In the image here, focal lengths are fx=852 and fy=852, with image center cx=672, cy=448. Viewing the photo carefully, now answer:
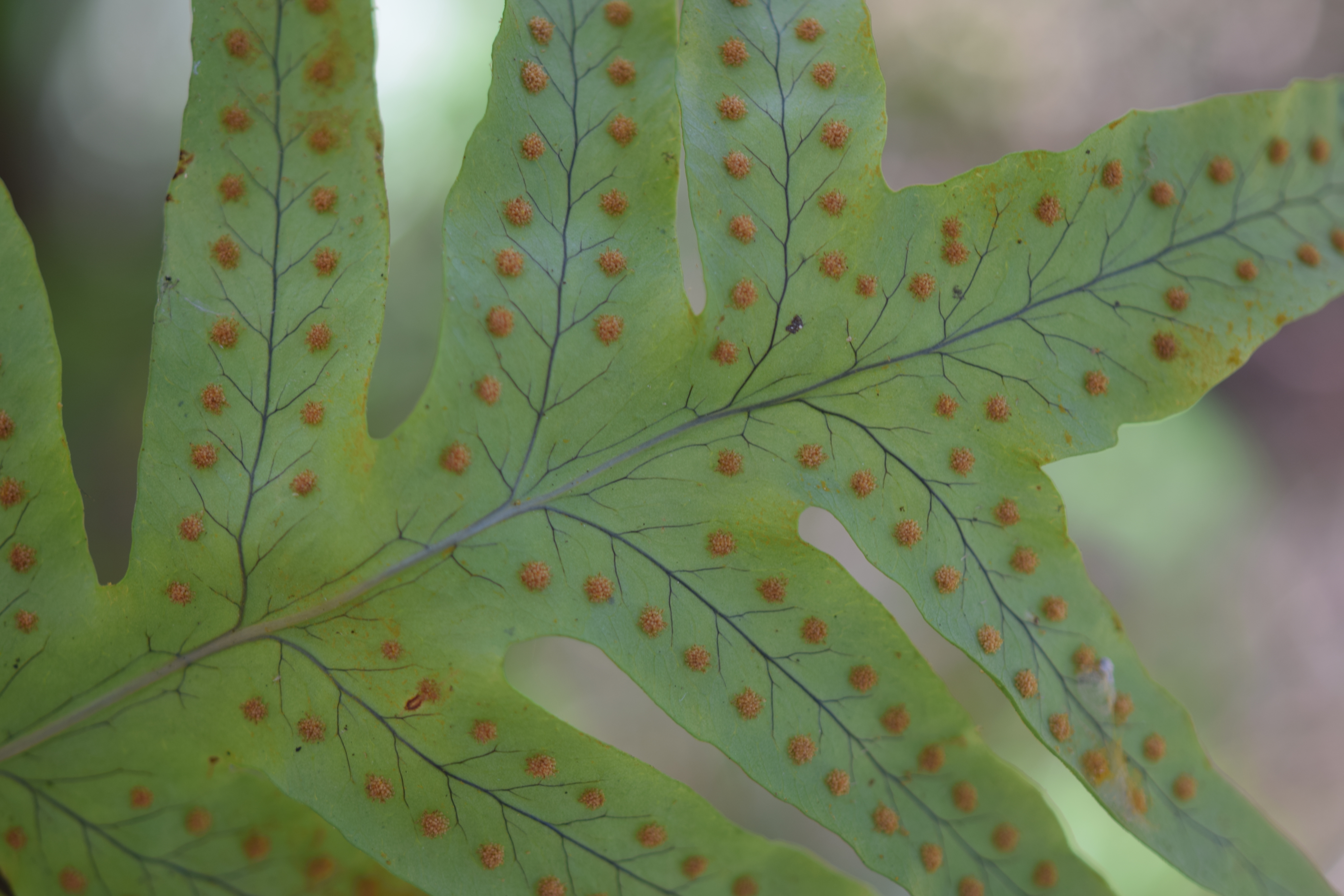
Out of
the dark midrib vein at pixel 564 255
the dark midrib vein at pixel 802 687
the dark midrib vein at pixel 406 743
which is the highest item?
the dark midrib vein at pixel 564 255

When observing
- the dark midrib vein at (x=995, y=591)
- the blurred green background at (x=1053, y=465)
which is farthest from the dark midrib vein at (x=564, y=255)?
the blurred green background at (x=1053, y=465)

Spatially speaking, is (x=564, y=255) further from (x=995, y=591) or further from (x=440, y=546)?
(x=995, y=591)

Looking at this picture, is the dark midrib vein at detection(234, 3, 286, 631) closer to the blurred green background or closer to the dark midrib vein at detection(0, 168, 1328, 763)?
the dark midrib vein at detection(0, 168, 1328, 763)

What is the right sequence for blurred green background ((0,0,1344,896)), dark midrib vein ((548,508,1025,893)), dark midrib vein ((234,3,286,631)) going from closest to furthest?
1. dark midrib vein ((234,3,286,631))
2. dark midrib vein ((548,508,1025,893))
3. blurred green background ((0,0,1344,896))

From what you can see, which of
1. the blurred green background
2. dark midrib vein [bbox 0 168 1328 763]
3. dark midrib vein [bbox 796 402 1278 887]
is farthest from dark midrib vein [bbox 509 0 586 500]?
the blurred green background

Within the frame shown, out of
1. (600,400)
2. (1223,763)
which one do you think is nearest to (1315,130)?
(600,400)

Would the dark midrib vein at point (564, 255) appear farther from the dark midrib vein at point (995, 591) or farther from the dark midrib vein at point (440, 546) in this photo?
the dark midrib vein at point (995, 591)

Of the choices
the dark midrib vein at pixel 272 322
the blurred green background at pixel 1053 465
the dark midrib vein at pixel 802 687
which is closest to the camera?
the dark midrib vein at pixel 272 322

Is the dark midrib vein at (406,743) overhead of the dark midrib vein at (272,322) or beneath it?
beneath

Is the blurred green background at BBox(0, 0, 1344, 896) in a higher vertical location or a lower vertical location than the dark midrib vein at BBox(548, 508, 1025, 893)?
higher

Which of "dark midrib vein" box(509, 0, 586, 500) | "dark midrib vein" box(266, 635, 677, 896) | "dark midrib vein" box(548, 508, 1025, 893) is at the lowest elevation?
"dark midrib vein" box(266, 635, 677, 896)
